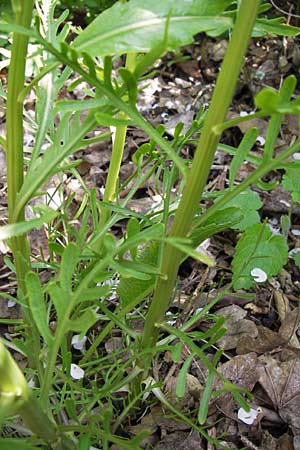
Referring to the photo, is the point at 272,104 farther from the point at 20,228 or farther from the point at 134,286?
the point at 134,286

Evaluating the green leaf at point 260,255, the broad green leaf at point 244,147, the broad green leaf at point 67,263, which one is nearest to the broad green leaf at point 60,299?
the broad green leaf at point 67,263

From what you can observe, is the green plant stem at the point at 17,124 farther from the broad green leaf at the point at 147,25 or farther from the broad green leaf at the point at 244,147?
the broad green leaf at the point at 244,147

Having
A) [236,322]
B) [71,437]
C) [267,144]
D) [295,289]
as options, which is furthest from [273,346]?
[267,144]

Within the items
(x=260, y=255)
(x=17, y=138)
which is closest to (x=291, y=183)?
(x=260, y=255)

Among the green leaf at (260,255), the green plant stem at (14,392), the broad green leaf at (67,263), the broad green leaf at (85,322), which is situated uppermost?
the broad green leaf at (67,263)

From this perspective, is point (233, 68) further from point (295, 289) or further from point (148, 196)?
point (148, 196)

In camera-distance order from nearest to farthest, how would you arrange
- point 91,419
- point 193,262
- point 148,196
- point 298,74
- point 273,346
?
point 91,419 → point 273,346 → point 193,262 → point 148,196 → point 298,74
